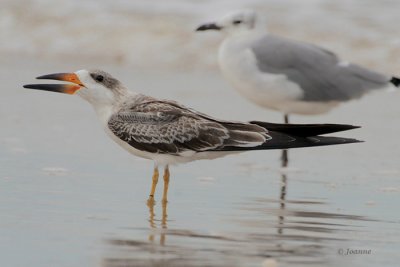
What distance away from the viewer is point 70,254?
14.9 ft

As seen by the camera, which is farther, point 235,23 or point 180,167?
point 235,23

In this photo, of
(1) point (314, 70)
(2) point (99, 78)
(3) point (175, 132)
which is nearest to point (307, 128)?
(3) point (175, 132)

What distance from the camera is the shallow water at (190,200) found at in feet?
15.4

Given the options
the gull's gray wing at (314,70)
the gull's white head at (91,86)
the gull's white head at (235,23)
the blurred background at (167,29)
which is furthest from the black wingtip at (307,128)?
the blurred background at (167,29)

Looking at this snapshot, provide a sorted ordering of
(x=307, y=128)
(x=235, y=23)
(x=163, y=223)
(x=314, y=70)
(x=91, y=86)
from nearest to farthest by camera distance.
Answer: (x=163, y=223) → (x=307, y=128) → (x=91, y=86) → (x=314, y=70) → (x=235, y=23)

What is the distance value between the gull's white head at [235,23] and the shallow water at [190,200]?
0.83 m

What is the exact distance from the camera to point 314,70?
8.79 meters

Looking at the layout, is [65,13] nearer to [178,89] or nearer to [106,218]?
[178,89]

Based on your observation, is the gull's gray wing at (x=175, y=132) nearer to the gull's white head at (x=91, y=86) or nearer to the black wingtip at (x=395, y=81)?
the gull's white head at (x=91, y=86)

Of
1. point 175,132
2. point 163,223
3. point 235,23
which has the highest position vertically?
point 235,23

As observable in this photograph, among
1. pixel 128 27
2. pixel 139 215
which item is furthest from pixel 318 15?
pixel 139 215

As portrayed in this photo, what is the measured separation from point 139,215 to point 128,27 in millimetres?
8032

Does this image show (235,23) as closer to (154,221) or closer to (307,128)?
(307,128)

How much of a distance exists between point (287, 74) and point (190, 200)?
2.77 meters
